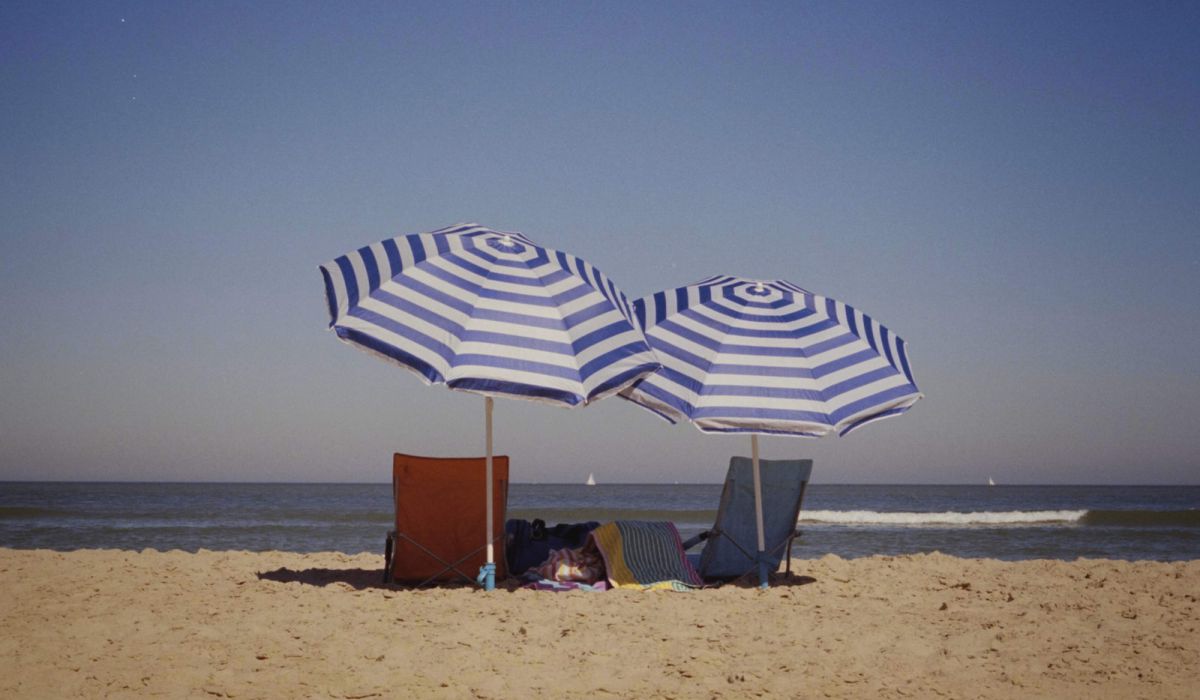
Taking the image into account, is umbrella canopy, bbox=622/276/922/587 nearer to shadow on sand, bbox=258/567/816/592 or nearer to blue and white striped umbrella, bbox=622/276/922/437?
blue and white striped umbrella, bbox=622/276/922/437

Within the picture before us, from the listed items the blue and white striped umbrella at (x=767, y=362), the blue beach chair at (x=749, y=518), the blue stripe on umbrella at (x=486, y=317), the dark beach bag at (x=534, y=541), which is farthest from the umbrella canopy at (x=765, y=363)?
the dark beach bag at (x=534, y=541)

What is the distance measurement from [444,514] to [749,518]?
2.27 metres

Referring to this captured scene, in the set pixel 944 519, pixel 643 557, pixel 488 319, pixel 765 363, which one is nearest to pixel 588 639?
pixel 643 557

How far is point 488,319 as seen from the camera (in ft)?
18.2

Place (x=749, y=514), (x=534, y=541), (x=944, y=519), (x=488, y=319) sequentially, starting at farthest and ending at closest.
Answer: (x=944, y=519), (x=749, y=514), (x=534, y=541), (x=488, y=319)

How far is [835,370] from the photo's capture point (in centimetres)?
638

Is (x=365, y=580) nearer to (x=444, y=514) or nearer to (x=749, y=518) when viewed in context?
(x=444, y=514)

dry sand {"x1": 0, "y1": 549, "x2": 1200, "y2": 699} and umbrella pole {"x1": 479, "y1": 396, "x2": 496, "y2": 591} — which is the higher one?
umbrella pole {"x1": 479, "y1": 396, "x2": 496, "y2": 591}

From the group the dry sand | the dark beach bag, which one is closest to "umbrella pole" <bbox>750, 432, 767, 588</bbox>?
the dry sand

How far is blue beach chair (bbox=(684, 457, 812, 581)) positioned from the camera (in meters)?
6.79

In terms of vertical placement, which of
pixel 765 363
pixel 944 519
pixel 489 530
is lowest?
pixel 944 519

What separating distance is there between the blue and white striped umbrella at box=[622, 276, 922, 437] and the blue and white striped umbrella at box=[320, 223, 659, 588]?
0.49 meters

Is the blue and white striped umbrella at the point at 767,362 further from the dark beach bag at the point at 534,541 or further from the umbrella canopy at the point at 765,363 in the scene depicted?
the dark beach bag at the point at 534,541

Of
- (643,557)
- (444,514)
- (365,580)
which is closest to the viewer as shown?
(444,514)
